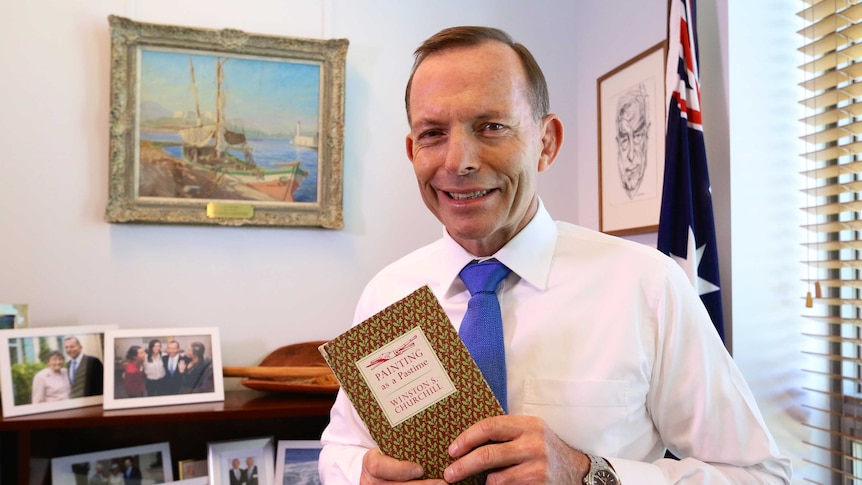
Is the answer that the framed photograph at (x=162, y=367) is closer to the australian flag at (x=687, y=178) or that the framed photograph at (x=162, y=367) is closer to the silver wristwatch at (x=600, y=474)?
the silver wristwatch at (x=600, y=474)

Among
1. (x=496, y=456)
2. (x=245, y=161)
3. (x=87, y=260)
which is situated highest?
(x=245, y=161)

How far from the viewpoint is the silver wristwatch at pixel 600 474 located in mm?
865

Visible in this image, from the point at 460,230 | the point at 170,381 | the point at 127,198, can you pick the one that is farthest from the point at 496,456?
the point at 127,198

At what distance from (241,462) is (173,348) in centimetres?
41

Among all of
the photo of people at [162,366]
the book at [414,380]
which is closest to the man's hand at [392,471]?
the book at [414,380]

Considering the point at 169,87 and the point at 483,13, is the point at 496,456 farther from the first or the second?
the point at 483,13

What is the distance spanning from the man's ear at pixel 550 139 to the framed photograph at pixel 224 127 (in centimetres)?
104

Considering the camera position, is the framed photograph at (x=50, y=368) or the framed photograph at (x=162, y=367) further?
the framed photograph at (x=162, y=367)

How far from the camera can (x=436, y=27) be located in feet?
7.23

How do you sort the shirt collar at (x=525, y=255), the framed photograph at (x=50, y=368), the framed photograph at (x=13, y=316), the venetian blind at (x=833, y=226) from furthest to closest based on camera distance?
the framed photograph at (x=13, y=316)
the framed photograph at (x=50, y=368)
the venetian blind at (x=833, y=226)
the shirt collar at (x=525, y=255)

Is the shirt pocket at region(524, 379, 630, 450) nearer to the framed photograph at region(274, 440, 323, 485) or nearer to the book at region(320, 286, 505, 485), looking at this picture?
the book at region(320, 286, 505, 485)

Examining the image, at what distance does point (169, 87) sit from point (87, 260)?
0.63 metres

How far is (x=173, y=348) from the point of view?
1.78m

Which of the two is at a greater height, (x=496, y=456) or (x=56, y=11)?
(x=56, y=11)
